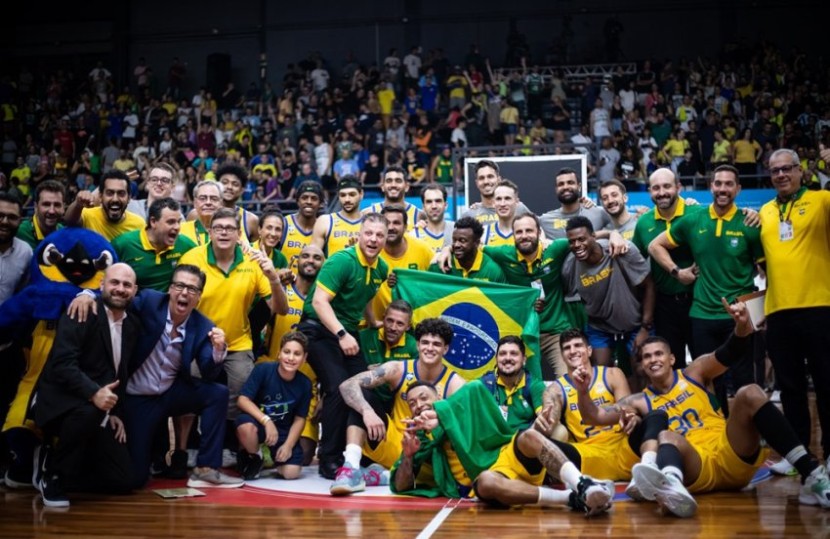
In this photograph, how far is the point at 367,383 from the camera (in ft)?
21.5

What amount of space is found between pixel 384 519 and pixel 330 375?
1667 mm

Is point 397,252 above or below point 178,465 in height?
above

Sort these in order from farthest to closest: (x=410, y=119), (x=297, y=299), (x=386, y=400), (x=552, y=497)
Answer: (x=410, y=119) < (x=297, y=299) < (x=386, y=400) < (x=552, y=497)

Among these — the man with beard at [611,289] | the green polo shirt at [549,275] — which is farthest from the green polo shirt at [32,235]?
the man with beard at [611,289]

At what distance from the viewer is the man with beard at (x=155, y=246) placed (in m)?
6.86

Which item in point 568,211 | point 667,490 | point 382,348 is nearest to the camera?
point 667,490

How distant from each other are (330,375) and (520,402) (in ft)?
4.50

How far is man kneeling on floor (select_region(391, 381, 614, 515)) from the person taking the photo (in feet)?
A: 18.2

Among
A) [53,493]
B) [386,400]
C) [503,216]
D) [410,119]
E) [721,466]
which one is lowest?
[53,493]

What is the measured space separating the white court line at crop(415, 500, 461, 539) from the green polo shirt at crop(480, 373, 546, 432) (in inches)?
35.2

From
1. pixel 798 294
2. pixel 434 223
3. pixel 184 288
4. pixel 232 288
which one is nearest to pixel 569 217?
pixel 434 223

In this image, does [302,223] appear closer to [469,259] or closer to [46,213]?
[469,259]

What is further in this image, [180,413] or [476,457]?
[180,413]

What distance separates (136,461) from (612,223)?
418cm
